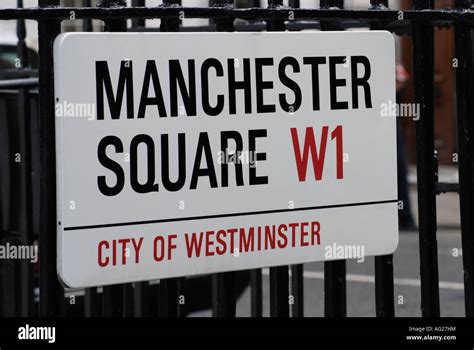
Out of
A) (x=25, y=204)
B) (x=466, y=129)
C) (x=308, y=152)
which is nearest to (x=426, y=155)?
(x=466, y=129)

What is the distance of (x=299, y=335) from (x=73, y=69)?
36.5 inches

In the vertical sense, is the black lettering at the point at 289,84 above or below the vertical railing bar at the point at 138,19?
below

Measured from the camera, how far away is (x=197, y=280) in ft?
19.4

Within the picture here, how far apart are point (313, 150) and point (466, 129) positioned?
57 centimetres

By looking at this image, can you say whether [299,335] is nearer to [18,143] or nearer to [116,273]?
[116,273]

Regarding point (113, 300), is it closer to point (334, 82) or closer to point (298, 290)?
point (334, 82)

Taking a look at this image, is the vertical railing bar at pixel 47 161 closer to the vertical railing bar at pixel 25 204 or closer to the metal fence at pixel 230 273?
the metal fence at pixel 230 273

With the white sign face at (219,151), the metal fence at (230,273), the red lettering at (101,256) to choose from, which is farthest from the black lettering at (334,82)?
the red lettering at (101,256)

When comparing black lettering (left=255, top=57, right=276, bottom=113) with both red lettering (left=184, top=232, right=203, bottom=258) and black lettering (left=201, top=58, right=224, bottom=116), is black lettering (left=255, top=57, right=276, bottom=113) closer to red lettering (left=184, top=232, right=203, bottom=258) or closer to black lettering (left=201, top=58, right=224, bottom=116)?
black lettering (left=201, top=58, right=224, bottom=116)

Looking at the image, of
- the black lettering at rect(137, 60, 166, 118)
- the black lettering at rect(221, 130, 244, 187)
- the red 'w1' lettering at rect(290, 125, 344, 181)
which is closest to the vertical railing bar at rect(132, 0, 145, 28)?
the black lettering at rect(137, 60, 166, 118)

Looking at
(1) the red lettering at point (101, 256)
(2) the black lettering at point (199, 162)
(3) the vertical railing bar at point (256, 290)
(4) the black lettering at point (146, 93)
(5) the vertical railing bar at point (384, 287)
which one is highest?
(4) the black lettering at point (146, 93)

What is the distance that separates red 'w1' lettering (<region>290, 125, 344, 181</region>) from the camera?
304 centimetres

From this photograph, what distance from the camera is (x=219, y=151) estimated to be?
116 inches

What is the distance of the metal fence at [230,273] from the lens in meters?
2.84
